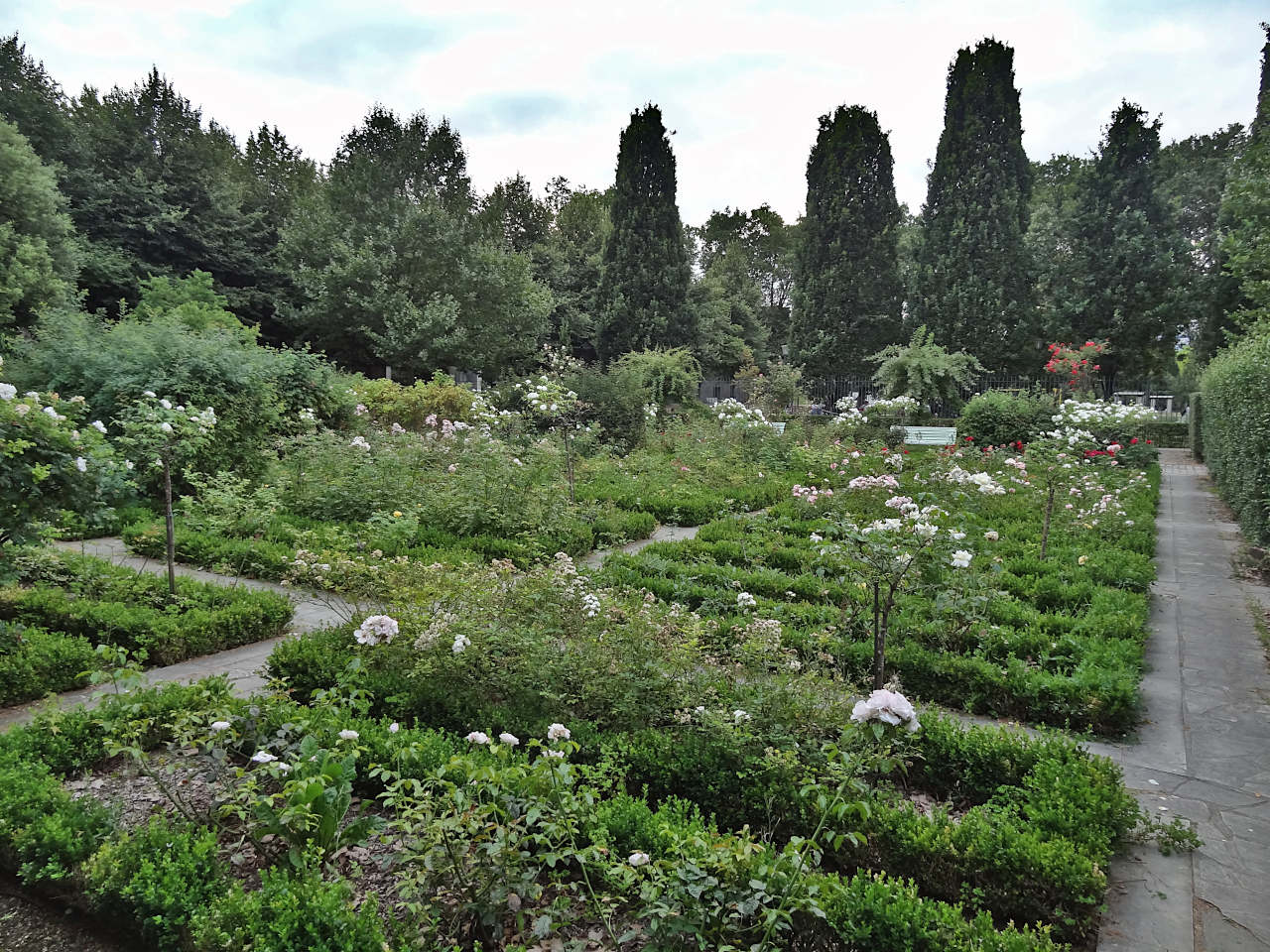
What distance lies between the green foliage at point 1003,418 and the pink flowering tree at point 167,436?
1314cm

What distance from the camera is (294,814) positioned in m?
1.95

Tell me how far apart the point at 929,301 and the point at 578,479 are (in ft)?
53.7

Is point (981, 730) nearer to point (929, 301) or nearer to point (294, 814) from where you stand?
point (294, 814)

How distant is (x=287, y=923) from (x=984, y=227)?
2356 centimetres

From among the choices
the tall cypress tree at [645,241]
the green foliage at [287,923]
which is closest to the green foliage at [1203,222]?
the tall cypress tree at [645,241]

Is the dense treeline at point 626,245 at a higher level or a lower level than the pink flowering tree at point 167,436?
higher

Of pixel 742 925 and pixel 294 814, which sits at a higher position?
pixel 294 814

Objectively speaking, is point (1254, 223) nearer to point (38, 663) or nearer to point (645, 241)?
point (645, 241)

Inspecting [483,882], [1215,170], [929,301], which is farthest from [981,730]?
[1215,170]

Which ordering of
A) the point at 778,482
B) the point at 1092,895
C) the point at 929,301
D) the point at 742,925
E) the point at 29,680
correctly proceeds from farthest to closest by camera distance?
1. the point at 929,301
2. the point at 778,482
3. the point at 29,680
4. the point at 1092,895
5. the point at 742,925

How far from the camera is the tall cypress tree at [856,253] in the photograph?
874 inches

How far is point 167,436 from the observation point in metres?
4.92

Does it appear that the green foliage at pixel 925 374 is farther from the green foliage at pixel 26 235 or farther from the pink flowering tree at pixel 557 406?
the green foliage at pixel 26 235

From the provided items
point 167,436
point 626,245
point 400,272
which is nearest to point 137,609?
point 167,436
